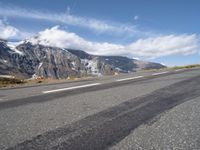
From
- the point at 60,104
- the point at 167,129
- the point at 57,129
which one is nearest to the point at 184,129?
the point at 167,129

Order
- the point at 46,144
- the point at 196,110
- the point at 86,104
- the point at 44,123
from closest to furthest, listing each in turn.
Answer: the point at 46,144
the point at 44,123
the point at 196,110
the point at 86,104

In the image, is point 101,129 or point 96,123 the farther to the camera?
point 96,123

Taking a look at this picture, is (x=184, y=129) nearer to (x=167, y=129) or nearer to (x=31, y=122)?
(x=167, y=129)

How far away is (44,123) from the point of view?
5.09 meters

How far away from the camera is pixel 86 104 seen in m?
6.95

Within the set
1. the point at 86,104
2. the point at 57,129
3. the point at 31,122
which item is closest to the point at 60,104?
the point at 86,104

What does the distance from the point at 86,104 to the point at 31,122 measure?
1976 millimetres

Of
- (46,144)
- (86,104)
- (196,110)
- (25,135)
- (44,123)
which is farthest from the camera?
(86,104)

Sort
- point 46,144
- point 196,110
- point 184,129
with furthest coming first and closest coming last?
point 196,110 → point 184,129 → point 46,144

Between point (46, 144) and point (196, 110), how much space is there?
3.54 m

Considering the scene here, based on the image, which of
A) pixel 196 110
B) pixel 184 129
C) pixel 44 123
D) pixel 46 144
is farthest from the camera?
pixel 196 110

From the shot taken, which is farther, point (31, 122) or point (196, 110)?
point (196, 110)

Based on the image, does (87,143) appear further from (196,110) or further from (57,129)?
(196,110)

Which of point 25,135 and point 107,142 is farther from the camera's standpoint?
point 25,135
